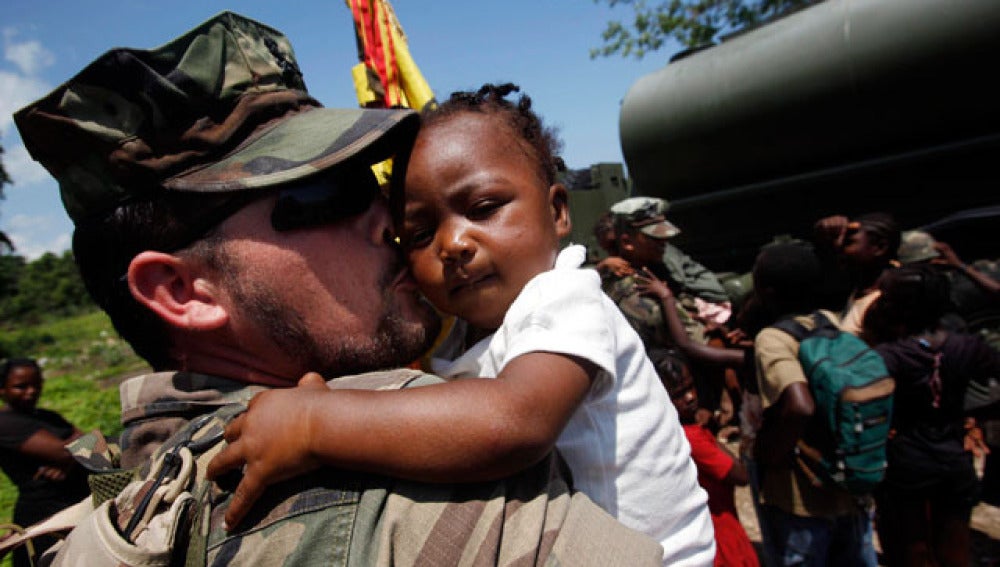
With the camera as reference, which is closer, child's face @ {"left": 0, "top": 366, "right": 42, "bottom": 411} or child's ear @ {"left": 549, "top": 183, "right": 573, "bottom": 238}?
child's ear @ {"left": 549, "top": 183, "right": 573, "bottom": 238}

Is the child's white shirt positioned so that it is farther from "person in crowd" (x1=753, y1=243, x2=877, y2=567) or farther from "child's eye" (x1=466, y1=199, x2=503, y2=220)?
"person in crowd" (x1=753, y1=243, x2=877, y2=567)

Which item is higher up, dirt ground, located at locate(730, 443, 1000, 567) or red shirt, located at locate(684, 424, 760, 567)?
red shirt, located at locate(684, 424, 760, 567)

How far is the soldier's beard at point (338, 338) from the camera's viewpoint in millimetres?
1509

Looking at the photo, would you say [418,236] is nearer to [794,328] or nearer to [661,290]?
[794,328]

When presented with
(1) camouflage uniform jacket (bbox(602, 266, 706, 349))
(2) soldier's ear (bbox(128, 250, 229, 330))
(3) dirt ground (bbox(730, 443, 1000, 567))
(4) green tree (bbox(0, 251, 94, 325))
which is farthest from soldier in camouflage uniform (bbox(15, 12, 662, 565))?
(4) green tree (bbox(0, 251, 94, 325))

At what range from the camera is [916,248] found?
4.95 m

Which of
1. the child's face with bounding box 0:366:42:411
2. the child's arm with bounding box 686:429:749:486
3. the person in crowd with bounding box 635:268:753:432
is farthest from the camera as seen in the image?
the child's face with bounding box 0:366:42:411

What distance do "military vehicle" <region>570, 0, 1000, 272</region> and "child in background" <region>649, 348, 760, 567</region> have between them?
3392 millimetres

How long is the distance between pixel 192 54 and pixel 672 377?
9.22 feet

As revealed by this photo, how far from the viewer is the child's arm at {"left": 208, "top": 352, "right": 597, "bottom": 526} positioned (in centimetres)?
110

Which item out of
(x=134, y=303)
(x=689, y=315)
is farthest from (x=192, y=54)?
(x=689, y=315)

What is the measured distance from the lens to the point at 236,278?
1508mm

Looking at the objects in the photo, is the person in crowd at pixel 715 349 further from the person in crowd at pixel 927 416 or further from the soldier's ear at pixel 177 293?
the soldier's ear at pixel 177 293

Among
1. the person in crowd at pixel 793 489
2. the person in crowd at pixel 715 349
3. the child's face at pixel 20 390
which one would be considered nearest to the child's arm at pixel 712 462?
the person in crowd at pixel 793 489
